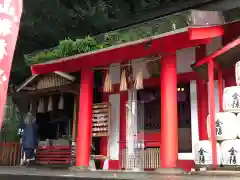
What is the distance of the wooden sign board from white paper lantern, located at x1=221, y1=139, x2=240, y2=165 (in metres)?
4.01

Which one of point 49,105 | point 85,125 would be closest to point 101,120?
point 85,125

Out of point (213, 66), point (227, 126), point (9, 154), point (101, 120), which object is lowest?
point (9, 154)

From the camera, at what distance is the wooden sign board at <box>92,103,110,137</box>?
31.4ft

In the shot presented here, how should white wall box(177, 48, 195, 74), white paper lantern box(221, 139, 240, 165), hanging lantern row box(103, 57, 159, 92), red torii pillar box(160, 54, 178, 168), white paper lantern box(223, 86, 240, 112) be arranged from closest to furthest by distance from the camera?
white paper lantern box(221, 139, 240, 165), white paper lantern box(223, 86, 240, 112), red torii pillar box(160, 54, 178, 168), white wall box(177, 48, 195, 74), hanging lantern row box(103, 57, 159, 92)

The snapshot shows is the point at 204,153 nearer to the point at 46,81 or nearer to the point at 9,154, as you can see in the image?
the point at 46,81

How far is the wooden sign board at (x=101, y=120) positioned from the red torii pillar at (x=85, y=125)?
69cm

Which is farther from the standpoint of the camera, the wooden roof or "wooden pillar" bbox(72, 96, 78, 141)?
"wooden pillar" bbox(72, 96, 78, 141)

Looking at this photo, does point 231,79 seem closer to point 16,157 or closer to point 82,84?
point 82,84

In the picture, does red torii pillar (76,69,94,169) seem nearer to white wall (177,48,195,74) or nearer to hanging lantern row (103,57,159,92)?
hanging lantern row (103,57,159,92)

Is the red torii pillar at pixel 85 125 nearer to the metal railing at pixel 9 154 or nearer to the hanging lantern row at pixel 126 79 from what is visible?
the hanging lantern row at pixel 126 79

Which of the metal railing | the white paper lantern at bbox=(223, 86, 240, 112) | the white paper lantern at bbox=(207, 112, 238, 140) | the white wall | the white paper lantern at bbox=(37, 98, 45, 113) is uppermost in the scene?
the white wall

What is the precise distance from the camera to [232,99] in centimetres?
630

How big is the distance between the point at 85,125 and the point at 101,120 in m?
0.90

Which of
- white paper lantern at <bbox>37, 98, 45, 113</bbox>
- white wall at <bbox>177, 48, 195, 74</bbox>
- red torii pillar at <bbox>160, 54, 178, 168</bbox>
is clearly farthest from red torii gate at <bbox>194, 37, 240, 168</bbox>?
white paper lantern at <bbox>37, 98, 45, 113</bbox>
